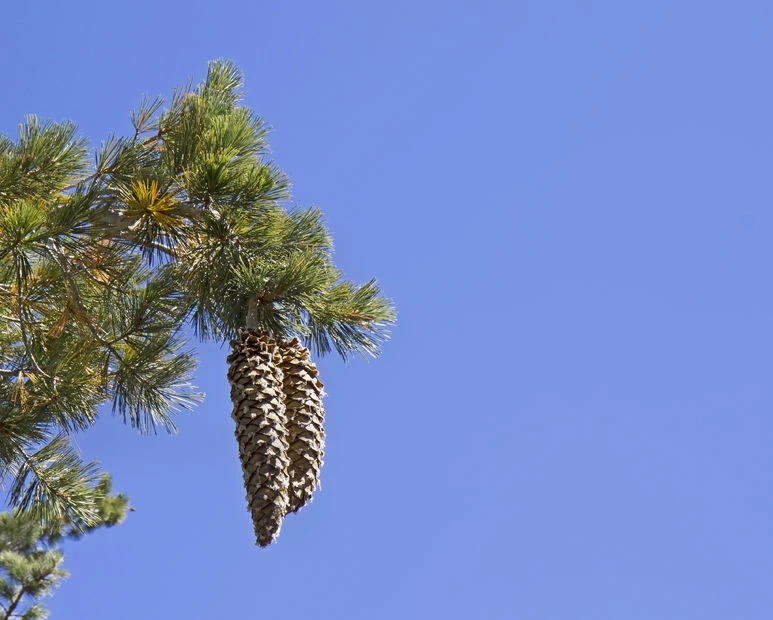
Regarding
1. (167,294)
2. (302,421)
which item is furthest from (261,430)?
(167,294)

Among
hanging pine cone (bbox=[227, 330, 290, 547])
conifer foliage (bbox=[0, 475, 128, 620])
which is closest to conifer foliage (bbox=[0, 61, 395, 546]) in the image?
hanging pine cone (bbox=[227, 330, 290, 547])

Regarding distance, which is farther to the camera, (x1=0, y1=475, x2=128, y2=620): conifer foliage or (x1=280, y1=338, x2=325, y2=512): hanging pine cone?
(x1=0, y1=475, x2=128, y2=620): conifer foliage

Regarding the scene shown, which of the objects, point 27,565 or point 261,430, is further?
point 27,565

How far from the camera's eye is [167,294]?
11.8ft

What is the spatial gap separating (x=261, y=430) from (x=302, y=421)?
0.17 m

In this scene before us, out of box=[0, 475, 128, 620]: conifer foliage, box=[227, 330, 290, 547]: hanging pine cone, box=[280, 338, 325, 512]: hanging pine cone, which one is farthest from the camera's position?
box=[0, 475, 128, 620]: conifer foliage

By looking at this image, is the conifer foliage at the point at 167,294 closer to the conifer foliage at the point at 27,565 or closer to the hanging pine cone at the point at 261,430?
the hanging pine cone at the point at 261,430

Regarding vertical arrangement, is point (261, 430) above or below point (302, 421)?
below

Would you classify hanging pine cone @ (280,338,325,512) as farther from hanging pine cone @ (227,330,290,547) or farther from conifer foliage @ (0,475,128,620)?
conifer foliage @ (0,475,128,620)

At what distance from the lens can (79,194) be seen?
3.21 metres

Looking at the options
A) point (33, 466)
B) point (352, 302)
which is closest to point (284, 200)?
point (352, 302)

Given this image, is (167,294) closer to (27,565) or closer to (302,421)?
(302,421)

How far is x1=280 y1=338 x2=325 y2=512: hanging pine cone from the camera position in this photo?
296cm

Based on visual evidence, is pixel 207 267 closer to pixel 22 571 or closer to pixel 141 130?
pixel 141 130
